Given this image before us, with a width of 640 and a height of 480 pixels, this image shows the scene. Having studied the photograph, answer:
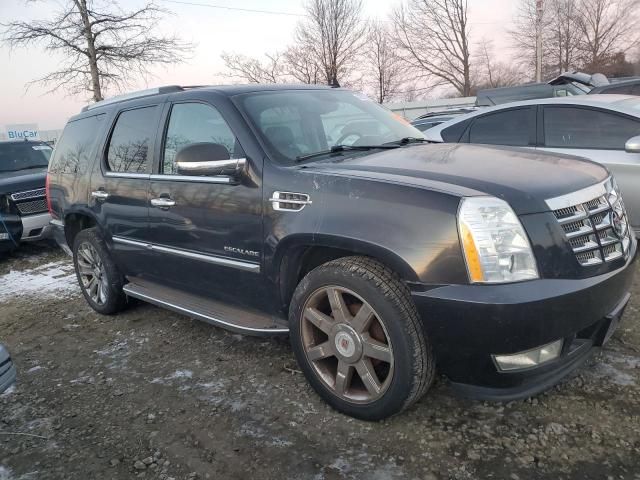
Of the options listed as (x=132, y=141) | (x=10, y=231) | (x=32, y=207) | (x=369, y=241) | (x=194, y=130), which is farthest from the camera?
(x=32, y=207)

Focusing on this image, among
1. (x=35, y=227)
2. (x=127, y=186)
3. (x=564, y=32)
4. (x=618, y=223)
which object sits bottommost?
(x=35, y=227)

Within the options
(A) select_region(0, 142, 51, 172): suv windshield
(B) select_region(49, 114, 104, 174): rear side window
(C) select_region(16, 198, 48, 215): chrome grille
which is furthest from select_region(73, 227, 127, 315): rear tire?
(A) select_region(0, 142, 51, 172): suv windshield

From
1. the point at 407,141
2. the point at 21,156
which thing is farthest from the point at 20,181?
the point at 407,141

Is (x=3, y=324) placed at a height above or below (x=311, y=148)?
below

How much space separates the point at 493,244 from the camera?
2.18 meters

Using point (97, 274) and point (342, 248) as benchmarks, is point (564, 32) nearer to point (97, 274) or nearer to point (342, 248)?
point (97, 274)

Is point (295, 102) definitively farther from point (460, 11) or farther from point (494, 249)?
point (460, 11)

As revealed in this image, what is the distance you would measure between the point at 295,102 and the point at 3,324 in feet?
11.6

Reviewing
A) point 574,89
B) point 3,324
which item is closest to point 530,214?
point 3,324

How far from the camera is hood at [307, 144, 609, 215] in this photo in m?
2.29

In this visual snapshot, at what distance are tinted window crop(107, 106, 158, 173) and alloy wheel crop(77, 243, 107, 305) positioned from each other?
0.91 metres

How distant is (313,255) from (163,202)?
1245 mm

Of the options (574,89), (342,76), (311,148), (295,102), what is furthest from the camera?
(342,76)

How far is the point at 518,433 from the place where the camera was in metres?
2.45
